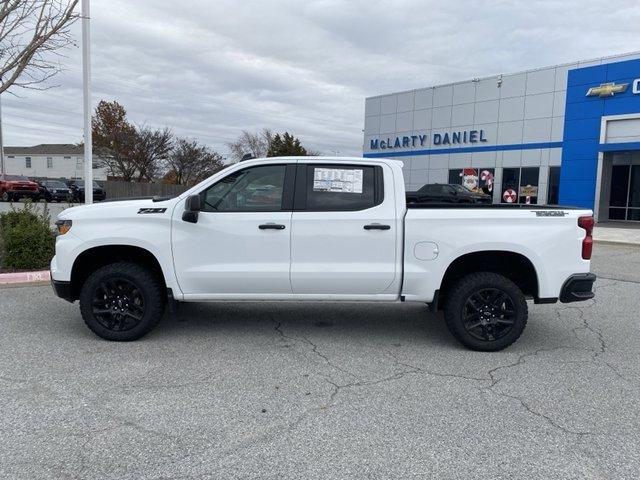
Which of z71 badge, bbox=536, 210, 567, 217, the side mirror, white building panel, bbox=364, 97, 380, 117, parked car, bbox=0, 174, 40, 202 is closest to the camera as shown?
the side mirror

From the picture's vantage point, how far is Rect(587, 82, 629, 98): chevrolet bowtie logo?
23672 mm

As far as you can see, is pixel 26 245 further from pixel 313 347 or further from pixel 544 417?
pixel 544 417

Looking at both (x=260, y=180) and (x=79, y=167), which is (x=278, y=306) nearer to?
(x=260, y=180)

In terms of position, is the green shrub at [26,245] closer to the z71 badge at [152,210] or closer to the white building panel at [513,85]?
the z71 badge at [152,210]

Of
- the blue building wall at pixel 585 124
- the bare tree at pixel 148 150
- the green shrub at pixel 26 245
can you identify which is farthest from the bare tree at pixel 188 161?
the green shrub at pixel 26 245

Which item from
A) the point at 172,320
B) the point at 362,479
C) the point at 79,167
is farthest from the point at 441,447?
the point at 79,167

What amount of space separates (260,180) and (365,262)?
1.33 metres

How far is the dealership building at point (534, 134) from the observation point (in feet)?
80.2

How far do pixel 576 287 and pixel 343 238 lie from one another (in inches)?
90.7

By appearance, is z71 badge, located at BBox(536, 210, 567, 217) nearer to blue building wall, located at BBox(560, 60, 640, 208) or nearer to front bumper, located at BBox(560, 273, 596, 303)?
front bumper, located at BBox(560, 273, 596, 303)

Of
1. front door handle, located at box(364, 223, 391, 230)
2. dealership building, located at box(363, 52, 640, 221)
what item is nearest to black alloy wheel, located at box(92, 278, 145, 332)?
front door handle, located at box(364, 223, 391, 230)

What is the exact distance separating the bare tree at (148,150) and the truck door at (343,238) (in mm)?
39983

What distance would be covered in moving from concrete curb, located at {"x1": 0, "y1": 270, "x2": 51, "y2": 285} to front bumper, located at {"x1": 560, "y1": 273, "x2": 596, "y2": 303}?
7421mm

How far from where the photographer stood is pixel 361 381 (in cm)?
447
